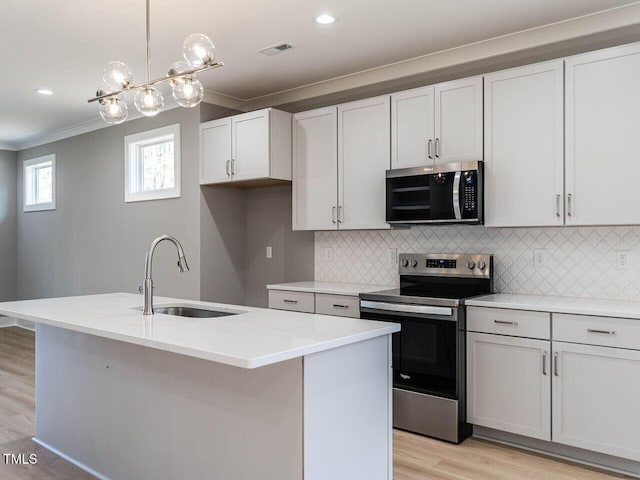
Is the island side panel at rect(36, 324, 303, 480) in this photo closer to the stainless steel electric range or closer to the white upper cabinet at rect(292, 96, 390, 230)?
the stainless steel electric range

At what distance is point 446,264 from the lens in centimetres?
378

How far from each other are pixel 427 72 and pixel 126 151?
11.2 ft

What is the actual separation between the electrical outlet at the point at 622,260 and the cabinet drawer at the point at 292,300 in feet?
6.91

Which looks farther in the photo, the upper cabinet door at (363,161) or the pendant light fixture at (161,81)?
the upper cabinet door at (363,161)

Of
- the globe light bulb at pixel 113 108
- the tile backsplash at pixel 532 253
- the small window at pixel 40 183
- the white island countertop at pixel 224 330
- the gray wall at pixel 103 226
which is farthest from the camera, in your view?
the small window at pixel 40 183

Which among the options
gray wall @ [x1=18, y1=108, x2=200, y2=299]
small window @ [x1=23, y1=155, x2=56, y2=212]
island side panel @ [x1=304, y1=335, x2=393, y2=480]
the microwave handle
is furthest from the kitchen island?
small window @ [x1=23, y1=155, x2=56, y2=212]

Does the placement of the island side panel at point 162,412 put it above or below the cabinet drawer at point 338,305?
below

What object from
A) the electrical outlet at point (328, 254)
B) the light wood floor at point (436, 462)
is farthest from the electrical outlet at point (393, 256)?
the light wood floor at point (436, 462)

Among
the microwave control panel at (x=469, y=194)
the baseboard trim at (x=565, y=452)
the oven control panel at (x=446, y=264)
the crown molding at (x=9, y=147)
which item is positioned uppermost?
the crown molding at (x=9, y=147)

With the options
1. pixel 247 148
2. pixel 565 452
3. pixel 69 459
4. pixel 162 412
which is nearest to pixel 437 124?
pixel 247 148

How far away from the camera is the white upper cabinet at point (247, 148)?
4.37 meters

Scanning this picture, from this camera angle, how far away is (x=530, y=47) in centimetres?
344

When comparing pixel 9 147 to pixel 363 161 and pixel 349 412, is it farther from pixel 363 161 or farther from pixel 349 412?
pixel 349 412

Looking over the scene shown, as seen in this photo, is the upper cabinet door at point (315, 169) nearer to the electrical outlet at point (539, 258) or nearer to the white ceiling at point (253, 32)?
the white ceiling at point (253, 32)
